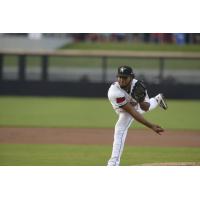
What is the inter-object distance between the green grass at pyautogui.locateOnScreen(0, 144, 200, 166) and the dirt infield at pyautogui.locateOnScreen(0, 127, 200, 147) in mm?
114

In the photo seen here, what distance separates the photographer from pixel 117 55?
7.68 m

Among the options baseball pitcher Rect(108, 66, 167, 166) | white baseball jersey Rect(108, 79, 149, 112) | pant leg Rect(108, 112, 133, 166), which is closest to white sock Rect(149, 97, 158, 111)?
baseball pitcher Rect(108, 66, 167, 166)

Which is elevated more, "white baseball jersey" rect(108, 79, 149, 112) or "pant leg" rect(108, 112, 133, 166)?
"white baseball jersey" rect(108, 79, 149, 112)

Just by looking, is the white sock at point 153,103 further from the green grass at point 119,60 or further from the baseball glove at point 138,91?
the green grass at point 119,60

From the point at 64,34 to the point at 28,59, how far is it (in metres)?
0.68

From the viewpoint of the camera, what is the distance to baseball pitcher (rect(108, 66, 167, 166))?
655cm

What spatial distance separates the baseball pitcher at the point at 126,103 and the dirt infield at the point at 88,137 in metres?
0.78

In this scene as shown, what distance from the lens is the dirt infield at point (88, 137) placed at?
25.3 feet

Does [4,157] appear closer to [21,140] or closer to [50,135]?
[21,140]

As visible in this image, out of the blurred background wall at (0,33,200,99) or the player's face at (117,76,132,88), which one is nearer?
the player's face at (117,76,132,88)

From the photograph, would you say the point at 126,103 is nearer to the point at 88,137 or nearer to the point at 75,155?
the point at 75,155

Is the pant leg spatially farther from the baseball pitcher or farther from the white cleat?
the white cleat

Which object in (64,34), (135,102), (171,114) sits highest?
(64,34)
